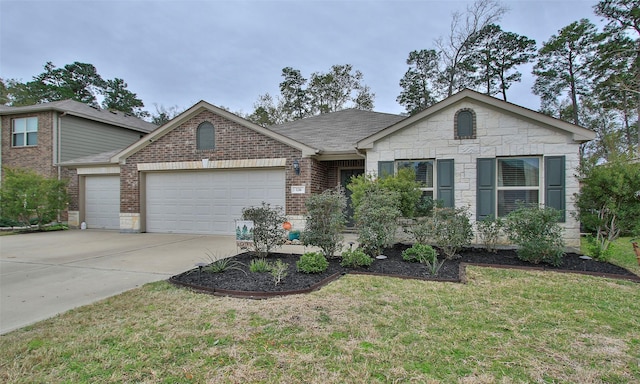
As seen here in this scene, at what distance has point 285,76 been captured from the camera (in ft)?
84.6

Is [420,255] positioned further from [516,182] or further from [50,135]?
[50,135]

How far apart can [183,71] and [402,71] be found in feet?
48.4

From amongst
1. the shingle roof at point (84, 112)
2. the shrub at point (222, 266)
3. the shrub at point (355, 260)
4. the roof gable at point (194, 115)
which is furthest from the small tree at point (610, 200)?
the shingle roof at point (84, 112)

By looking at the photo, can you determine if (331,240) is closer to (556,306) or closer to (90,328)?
(556,306)

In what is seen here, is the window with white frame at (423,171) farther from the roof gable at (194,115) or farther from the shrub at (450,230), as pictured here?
the roof gable at (194,115)

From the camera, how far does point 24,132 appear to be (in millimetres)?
15359

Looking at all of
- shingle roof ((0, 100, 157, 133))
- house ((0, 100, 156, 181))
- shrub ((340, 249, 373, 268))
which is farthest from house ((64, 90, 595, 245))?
shingle roof ((0, 100, 157, 133))

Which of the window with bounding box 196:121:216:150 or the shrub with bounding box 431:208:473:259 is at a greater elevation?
the window with bounding box 196:121:216:150

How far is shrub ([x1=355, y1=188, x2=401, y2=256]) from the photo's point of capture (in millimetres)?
6336

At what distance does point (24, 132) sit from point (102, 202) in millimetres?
6332

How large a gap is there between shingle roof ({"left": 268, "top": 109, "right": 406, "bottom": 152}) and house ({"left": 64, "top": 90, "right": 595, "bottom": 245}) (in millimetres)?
48

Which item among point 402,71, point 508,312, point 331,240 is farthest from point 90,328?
point 402,71

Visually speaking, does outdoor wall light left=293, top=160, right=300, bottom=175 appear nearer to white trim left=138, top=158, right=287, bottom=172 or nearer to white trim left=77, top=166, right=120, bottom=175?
white trim left=138, top=158, right=287, bottom=172

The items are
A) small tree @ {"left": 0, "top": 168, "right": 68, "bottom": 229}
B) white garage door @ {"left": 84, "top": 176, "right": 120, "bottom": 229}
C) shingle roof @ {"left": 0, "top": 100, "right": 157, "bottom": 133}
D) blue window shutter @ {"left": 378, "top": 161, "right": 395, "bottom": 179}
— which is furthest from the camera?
shingle roof @ {"left": 0, "top": 100, "right": 157, "bottom": 133}
